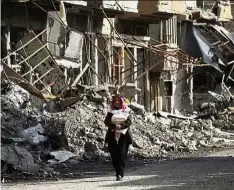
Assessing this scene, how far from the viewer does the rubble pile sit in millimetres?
16266

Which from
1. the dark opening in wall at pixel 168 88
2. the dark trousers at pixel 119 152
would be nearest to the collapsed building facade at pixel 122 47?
the dark opening in wall at pixel 168 88

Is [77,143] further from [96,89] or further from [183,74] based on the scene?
[183,74]

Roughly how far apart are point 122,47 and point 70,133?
1308cm

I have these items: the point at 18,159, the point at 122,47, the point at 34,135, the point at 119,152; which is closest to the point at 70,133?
the point at 34,135

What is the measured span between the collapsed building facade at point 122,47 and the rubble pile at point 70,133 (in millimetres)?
1298

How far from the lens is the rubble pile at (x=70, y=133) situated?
16266mm

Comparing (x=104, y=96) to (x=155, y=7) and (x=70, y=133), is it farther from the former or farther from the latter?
(x=155, y=7)

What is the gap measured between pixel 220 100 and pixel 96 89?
13.6m

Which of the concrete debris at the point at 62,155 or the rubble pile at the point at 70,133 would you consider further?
the concrete debris at the point at 62,155

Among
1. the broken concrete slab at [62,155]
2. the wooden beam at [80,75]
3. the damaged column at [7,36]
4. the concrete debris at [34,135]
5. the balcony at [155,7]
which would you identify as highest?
the balcony at [155,7]

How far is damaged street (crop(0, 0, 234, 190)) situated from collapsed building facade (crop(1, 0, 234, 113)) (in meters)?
0.06

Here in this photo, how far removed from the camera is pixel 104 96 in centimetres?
2330

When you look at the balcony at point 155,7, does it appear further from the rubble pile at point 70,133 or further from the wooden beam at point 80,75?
the rubble pile at point 70,133

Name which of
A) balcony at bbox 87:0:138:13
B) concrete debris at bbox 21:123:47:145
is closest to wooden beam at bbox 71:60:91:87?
balcony at bbox 87:0:138:13
